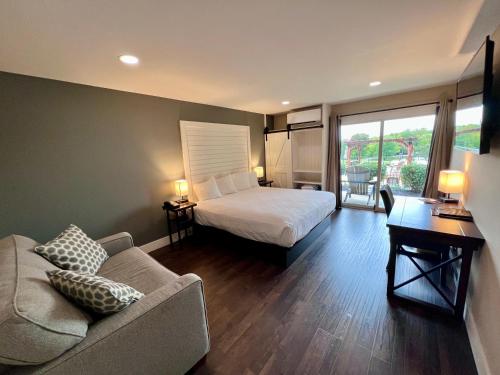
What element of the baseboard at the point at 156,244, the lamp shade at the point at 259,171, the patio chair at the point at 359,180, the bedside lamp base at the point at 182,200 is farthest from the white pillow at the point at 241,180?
the patio chair at the point at 359,180

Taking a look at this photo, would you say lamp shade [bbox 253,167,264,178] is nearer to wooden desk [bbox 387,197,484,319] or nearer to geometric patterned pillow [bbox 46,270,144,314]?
wooden desk [bbox 387,197,484,319]

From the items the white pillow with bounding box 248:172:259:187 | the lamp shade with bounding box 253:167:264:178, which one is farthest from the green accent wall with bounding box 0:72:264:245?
the lamp shade with bounding box 253:167:264:178

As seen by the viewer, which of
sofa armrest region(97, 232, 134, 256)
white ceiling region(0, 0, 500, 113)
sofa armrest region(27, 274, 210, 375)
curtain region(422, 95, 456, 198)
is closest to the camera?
sofa armrest region(27, 274, 210, 375)

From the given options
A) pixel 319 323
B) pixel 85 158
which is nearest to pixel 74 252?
pixel 85 158

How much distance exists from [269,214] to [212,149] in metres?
2.05

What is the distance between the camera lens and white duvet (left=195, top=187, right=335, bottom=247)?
248cm

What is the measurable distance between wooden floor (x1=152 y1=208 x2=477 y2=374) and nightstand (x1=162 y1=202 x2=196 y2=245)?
701 millimetres

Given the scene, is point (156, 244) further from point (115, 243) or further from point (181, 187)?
point (115, 243)

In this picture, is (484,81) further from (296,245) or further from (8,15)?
(8,15)

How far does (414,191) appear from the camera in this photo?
13.6 feet

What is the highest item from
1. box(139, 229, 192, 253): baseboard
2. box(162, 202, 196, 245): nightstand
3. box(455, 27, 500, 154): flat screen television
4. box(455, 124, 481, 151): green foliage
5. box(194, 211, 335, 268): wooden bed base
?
box(455, 27, 500, 154): flat screen television

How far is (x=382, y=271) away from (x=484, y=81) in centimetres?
196

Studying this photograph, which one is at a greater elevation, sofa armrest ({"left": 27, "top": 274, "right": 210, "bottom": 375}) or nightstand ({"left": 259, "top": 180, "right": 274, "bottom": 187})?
nightstand ({"left": 259, "top": 180, "right": 274, "bottom": 187})

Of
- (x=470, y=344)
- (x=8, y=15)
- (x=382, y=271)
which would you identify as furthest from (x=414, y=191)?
(x=8, y=15)
